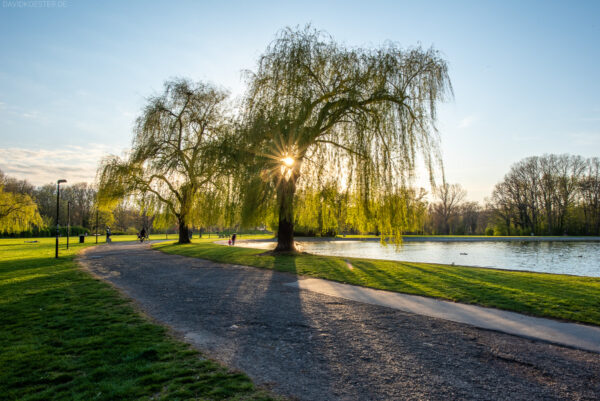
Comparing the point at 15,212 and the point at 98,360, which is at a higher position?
the point at 15,212

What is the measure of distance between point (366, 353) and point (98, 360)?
Answer: 2.92m

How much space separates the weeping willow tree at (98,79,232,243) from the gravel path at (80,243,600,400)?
594 inches

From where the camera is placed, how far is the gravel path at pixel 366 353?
287 cm

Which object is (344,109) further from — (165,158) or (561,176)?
(561,176)

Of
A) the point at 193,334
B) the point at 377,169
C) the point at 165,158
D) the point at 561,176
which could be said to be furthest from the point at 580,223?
the point at 193,334

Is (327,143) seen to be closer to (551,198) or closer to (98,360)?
(98,360)

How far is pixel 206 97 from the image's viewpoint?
2275 cm

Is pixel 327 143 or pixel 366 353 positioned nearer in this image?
pixel 366 353

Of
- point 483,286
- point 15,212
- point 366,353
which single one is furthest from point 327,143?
point 15,212

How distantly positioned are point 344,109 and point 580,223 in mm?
51180

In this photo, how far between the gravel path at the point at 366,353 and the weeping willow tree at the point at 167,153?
15.1 m

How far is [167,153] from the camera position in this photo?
2164 cm

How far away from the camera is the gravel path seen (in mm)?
2867

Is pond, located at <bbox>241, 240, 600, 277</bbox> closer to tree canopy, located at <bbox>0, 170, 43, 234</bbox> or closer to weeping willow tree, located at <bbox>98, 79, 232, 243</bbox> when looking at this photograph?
weeping willow tree, located at <bbox>98, 79, 232, 243</bbox>
